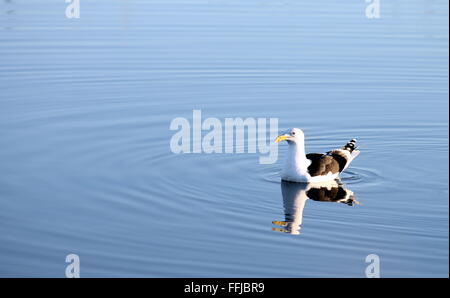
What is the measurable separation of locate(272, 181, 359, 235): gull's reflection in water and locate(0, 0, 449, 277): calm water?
5 centimetres

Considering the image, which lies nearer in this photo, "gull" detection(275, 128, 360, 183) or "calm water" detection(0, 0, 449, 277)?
"calm water" detection(0, 0, 449, 277)

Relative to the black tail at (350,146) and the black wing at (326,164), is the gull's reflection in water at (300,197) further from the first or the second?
the black tail at (350,146)

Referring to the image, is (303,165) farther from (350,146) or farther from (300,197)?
(350,146)

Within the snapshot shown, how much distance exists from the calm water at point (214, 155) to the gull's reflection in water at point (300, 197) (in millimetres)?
54

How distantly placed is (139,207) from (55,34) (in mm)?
17813

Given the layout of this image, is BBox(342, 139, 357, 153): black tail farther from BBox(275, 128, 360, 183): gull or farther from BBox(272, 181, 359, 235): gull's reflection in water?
BBox(272, 181, 359, 235): gull's reflection in water

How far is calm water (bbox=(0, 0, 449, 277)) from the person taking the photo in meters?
13.7

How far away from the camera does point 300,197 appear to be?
16750mm

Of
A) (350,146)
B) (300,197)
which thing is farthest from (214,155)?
(300,197)

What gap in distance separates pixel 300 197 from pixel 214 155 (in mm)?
2964

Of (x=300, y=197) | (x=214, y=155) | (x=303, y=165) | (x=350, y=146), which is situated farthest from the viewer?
(x=214, y=155)

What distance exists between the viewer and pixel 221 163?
18.5 metres

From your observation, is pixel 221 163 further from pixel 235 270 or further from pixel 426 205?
pixel 235 270

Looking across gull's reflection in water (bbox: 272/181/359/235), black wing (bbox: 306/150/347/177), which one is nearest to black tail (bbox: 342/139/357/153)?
black wing (bbox: 306/150/347/177)
